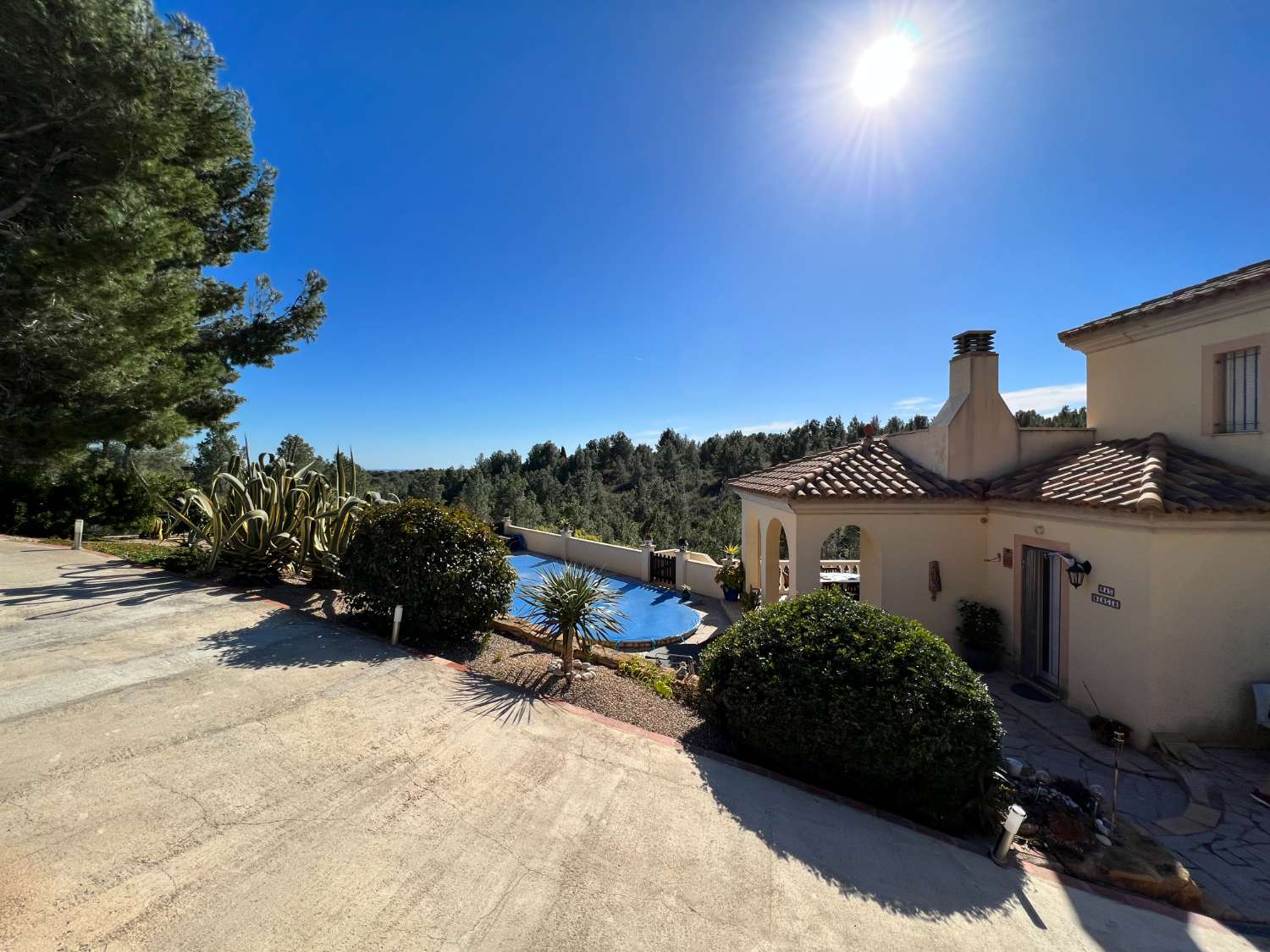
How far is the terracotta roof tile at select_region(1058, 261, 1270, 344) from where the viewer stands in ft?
26.5

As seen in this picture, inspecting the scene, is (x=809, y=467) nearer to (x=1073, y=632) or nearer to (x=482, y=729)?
(x=1073, y=632)

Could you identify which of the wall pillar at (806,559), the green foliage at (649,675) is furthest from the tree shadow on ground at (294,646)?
the wall pillar at (806,559)

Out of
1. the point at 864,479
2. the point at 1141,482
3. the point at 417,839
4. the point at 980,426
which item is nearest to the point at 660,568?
the point at 864,479

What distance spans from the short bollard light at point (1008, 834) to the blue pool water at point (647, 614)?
7789 millimetres

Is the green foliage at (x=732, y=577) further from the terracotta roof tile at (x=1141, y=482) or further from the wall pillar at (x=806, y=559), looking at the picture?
the terracotta roof tile at (x=1141, y=482)

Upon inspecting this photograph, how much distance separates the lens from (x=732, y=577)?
16.3 meters

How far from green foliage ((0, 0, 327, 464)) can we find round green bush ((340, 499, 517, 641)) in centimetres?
775

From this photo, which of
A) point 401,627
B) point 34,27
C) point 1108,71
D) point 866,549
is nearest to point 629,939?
point 401,627

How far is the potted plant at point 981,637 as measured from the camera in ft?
33.6

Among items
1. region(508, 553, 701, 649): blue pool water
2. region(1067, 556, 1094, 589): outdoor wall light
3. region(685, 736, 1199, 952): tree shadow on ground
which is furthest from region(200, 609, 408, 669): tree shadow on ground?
region(1067, 556, 1094, 589): outdoor wall light

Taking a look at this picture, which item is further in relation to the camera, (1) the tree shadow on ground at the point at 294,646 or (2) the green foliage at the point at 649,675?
(2) the green foliage at the point at 649,675

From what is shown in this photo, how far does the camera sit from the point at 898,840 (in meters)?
4.72

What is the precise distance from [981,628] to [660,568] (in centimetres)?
1045

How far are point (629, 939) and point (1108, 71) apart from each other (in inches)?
553
